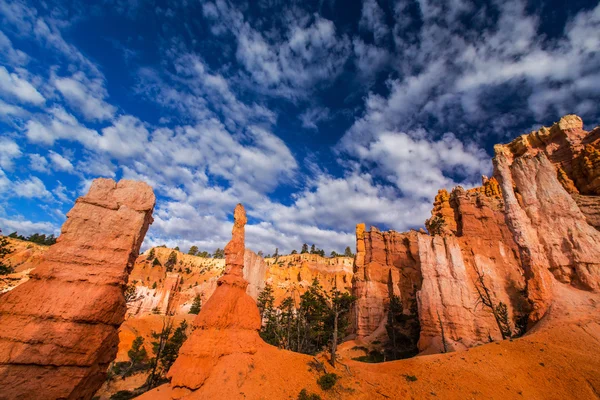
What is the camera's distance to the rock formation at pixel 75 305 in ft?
36.0

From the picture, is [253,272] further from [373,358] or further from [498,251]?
[498,251]

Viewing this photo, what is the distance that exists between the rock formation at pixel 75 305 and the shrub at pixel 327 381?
12.8m

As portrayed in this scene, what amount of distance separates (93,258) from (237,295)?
32.7 feet

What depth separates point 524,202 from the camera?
30.2m

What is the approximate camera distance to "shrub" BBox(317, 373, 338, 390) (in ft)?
59.5

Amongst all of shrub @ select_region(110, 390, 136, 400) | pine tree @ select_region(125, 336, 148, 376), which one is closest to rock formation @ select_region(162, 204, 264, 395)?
shrub @ select_region(110, 390, 136, 400)

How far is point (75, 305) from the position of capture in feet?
40.1

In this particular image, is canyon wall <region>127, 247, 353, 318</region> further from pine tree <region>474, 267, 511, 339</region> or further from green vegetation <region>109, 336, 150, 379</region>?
pine tree <region>474, 267, 511, 339</region>

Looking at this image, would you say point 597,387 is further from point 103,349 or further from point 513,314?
point 103,349

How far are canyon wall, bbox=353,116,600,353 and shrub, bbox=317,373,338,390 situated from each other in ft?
58.8

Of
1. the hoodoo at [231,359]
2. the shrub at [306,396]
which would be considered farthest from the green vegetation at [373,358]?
the shrub at [306,396]

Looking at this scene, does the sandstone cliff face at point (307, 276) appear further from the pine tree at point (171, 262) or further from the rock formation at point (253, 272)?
the pine tree at point (171, 262)

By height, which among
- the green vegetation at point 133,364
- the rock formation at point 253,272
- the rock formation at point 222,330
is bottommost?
the green vegetation at point 133,364

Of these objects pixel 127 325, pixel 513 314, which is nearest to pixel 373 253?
pixel 513 314
